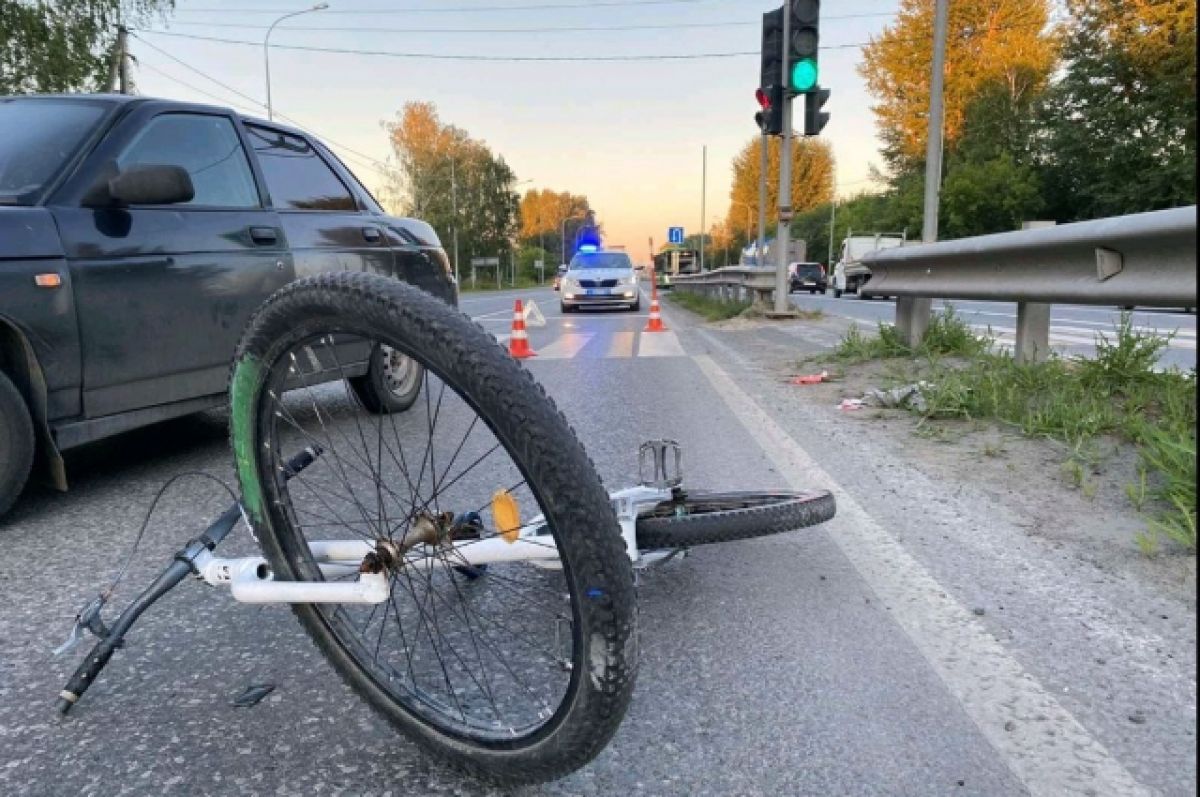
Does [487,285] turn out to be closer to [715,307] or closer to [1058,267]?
[715,307]

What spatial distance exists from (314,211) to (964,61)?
145 ft

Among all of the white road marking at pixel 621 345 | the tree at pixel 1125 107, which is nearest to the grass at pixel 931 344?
the white road marking at pixel 621 345

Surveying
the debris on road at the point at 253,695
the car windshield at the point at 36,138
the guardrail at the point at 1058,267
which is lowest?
the debris on road at the point at 253,695

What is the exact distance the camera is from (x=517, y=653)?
2.13m

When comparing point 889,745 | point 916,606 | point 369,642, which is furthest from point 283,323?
point 916,606

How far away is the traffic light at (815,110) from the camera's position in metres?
10.7

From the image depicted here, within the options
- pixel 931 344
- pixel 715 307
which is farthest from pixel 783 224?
pixel 931 344

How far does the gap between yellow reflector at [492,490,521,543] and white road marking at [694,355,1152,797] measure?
1.12m

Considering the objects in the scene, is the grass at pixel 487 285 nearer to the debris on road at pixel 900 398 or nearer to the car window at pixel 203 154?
the debris on road at pixel 900 398

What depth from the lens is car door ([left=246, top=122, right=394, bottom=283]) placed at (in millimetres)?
4492

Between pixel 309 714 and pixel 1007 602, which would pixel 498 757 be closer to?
pixel 309 714

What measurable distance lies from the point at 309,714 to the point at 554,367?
21.0ft

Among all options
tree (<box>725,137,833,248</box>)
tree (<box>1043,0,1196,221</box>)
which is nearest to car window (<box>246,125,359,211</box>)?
tree (<box>1043,0,1196,221</box>)

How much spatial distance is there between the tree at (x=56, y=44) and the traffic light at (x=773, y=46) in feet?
57.9
